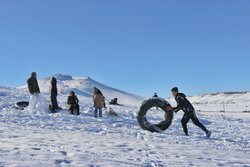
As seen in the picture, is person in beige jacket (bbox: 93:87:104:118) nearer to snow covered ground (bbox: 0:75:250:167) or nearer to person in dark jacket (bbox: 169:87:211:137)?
snow covered ground (bbox: 0:75:250:167)

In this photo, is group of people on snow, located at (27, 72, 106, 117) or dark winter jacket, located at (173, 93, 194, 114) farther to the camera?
group of people on snow, located at (27, 72, 106, 117)

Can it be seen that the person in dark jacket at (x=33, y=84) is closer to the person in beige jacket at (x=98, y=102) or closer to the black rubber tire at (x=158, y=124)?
the person in beige jacket at (x=98, y=102)

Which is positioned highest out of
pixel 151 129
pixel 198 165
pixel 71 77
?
pixel 71 77

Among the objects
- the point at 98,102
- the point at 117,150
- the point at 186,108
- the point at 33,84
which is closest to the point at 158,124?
the point at 186,108

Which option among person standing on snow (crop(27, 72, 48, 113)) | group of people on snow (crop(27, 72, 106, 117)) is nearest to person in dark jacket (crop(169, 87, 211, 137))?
group of people on snow (crop(27, 72, 106, 117))

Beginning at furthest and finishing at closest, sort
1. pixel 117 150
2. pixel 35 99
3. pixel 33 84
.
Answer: pixel 35 99 < pixel 33 84 < pixel 117 150

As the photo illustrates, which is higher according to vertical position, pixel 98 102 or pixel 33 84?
pixel 33 84

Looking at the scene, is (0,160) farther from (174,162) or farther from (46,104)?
(46,104)

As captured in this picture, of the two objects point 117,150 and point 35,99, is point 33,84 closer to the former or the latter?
point 35,99

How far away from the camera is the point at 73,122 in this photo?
19.7m

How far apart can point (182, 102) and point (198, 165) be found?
6.61 meters

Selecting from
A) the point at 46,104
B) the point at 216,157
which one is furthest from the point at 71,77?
the point at 216,157

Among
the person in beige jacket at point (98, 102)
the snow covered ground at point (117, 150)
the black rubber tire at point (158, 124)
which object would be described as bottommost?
the snow covered ground at point (117, 150)

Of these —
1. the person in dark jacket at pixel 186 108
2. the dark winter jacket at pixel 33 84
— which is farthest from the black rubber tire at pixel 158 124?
the dark winter jacket at pixel 33 84
